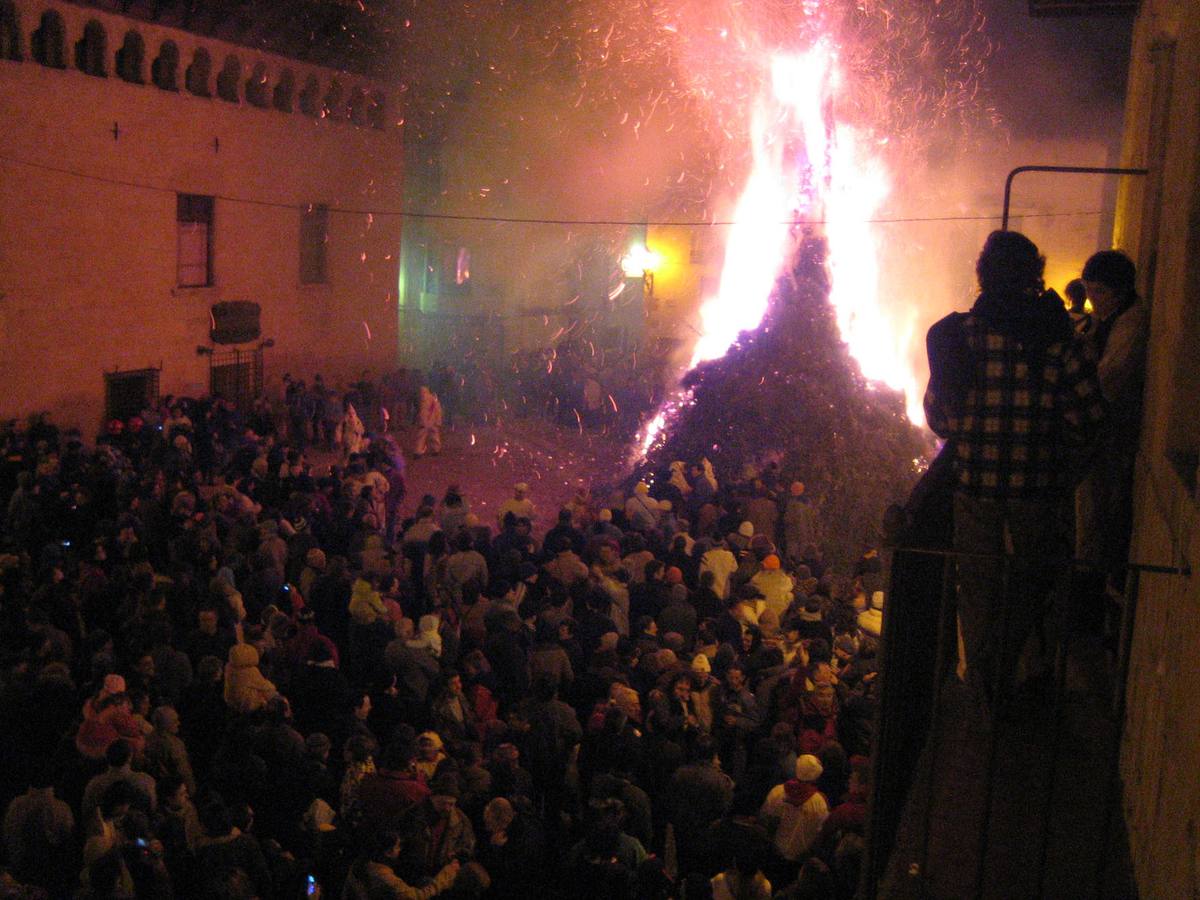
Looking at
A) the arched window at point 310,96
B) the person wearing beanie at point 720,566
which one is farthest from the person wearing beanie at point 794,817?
the arched window at point 310,96

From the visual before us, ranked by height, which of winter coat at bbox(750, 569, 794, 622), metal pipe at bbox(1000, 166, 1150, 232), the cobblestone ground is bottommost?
the cobblestone ground

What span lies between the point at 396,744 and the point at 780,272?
1061 centimetres

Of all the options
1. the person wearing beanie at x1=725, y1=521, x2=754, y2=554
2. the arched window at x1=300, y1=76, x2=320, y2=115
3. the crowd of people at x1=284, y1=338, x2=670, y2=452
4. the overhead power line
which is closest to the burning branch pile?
the overhead power line

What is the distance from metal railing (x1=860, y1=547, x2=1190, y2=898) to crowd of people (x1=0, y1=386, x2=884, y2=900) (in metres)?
0.83

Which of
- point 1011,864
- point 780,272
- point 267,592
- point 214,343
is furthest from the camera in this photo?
point 214,343

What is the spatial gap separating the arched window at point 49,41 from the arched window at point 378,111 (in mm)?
8356

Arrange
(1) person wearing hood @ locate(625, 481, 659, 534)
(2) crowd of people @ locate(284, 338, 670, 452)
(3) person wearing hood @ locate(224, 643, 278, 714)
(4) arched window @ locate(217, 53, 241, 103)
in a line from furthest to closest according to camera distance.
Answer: (2) crowd of people @ locate(284, 338, 670, 452) < (4) arched window @ locate(217, 53, 241, 103) < (1) person wearing hood @ locate(625, 481, 659, 534) < (3) person wearing hood @ locate(224, 643, 278, 714)

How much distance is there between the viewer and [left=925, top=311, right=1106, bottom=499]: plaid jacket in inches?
158

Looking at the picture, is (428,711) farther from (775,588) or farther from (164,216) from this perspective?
(164,216)

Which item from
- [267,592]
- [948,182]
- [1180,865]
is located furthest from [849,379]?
[948,182]

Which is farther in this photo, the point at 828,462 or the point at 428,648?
the point at 828,462

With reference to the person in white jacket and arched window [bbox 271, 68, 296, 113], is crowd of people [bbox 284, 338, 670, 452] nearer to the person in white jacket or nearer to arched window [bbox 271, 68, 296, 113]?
the person in white jacket

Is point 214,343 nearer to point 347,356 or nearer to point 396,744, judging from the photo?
point 347,356

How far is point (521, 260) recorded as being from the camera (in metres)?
34.7
